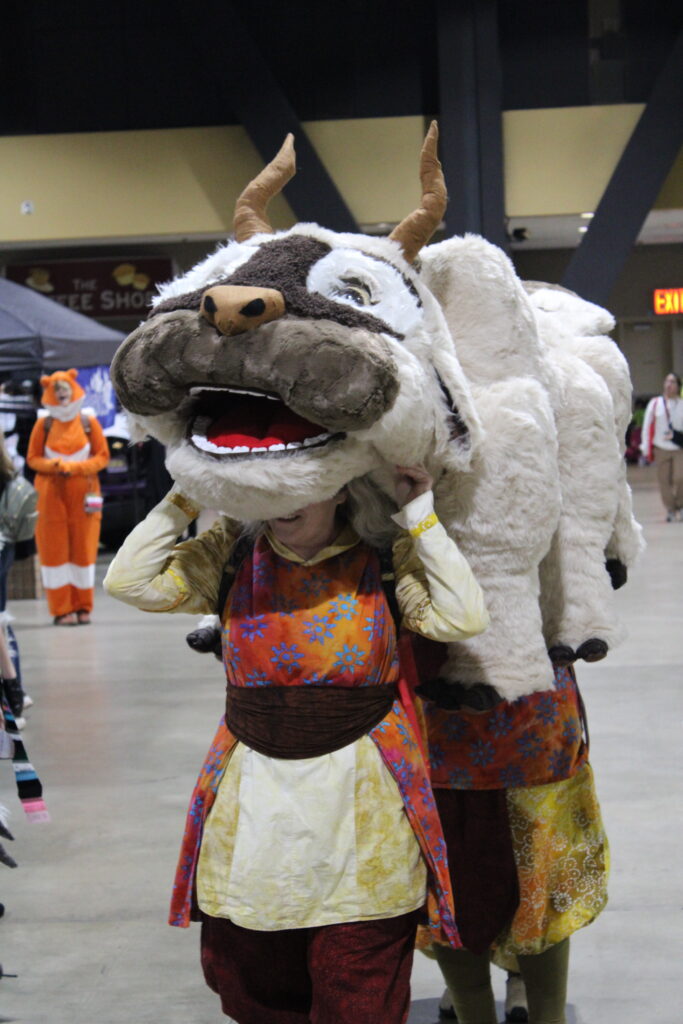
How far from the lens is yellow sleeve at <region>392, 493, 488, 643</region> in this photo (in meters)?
1.88

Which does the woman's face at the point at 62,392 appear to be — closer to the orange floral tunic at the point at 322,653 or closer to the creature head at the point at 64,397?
the creature head at the point at 64,397

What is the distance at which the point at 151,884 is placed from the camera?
3750mm

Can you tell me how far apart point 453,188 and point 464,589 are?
36.6 ft

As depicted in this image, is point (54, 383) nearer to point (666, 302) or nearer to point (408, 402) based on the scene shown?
point (408, 402)

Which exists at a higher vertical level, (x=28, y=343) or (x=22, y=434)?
(x=28, y=343)

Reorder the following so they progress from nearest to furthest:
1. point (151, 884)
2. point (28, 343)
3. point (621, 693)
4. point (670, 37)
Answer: point (151, 884)
point (621, 693)
point (28, 343)
point (670, 37)

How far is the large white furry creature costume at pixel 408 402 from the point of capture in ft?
5.83

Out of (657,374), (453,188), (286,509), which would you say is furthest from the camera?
(657,374)

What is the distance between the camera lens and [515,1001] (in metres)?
2.80

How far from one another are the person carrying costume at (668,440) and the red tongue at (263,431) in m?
10.7

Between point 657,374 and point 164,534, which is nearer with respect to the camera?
point 164,534

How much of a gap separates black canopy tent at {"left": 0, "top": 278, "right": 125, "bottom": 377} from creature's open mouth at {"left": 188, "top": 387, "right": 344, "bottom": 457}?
7417 millimetres

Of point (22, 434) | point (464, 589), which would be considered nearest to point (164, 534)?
point (464, 589)

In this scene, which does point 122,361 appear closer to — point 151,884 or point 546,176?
point 151,884
